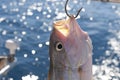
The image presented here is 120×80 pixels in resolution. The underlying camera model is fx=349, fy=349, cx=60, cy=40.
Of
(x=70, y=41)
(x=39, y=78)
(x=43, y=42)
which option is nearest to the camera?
(x=70, y=41)

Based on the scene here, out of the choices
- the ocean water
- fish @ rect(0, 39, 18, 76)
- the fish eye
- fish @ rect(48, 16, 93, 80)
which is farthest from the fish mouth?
the ocean water

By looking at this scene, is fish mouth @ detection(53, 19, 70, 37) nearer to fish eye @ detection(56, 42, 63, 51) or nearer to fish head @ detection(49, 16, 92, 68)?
fish head @ detection(49, 16, 92, 68)

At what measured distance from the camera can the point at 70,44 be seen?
11.0 ft

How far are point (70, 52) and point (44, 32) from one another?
67.1ft

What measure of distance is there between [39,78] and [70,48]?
11.6 meters

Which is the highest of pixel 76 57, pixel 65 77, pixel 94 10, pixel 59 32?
pixel 59 32

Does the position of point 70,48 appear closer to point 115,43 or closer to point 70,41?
point 70,41

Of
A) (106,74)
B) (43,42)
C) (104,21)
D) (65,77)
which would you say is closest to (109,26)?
(104,21)

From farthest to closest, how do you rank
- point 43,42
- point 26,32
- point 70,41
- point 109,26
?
point 109,26 < point 26,32 < point 43,42 < point 70,41

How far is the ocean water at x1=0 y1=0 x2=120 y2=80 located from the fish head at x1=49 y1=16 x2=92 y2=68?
1130 cm

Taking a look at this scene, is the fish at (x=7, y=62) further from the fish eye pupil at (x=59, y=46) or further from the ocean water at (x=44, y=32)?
the fish eye pupil at (x=59, y=46)

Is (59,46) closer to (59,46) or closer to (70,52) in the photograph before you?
(59,46)

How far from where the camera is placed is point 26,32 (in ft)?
77.4

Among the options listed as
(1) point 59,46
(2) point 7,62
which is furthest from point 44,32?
(1) point 59,46
